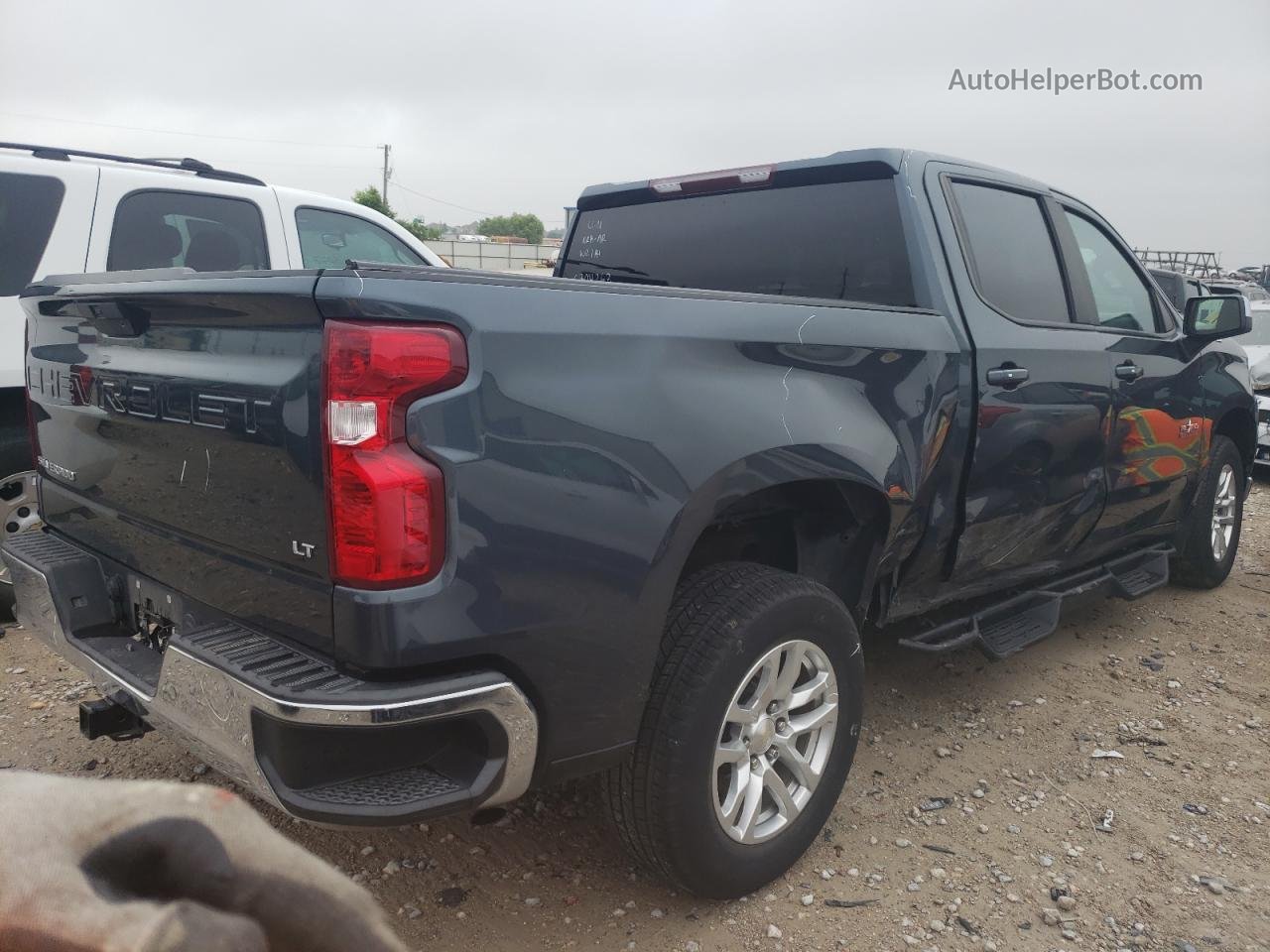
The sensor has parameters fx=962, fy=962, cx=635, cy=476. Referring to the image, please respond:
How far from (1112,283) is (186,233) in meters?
4.27

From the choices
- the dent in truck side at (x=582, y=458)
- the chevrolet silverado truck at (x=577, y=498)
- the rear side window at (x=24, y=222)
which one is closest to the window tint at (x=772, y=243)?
the chevrolet silverado truck at (x=577, y=498)

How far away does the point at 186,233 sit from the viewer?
15.5 ft

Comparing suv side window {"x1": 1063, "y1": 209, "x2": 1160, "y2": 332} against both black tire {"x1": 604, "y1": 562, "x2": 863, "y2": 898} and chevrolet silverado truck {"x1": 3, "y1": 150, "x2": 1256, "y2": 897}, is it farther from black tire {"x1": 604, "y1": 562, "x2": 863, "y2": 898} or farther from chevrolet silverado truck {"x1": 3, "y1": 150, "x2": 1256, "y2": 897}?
black tire {"x1": 604, "y1": 562, "x2": 863, "y2": 898}

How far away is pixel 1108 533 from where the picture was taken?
3953mm

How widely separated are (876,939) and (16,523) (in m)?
3.90

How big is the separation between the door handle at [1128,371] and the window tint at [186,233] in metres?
3.88

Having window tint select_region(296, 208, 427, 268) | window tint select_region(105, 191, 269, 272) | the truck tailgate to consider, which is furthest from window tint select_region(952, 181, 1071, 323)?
window tint select_region(105, 191, 269, 272)

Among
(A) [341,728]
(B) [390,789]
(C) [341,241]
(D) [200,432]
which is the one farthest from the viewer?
(C) [341,241]

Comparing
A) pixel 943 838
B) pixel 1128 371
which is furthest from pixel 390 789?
pixel 1128 371

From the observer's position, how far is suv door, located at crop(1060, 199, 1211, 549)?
3723 mm

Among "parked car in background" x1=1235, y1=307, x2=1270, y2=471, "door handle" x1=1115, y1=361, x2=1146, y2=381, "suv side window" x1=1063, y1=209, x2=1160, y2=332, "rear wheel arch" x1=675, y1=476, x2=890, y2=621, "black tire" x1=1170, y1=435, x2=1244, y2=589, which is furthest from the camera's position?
"parked car in background" x1=1235, y1=307, x2=1270, y2=471

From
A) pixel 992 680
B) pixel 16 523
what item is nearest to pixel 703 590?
pixel 992 680

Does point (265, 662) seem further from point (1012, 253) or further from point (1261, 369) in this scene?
point (1261, 369)

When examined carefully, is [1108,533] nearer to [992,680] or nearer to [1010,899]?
[992,680]
